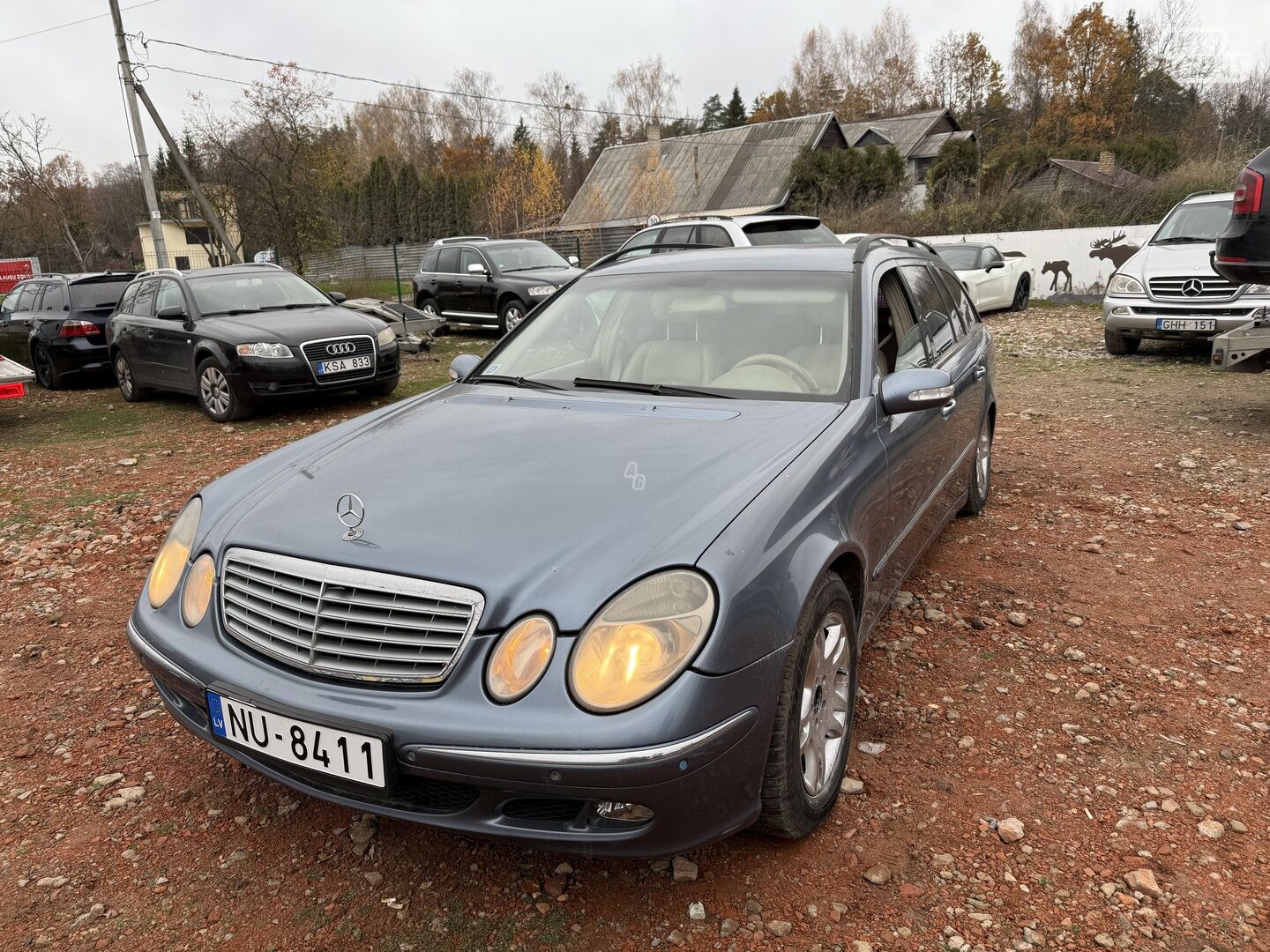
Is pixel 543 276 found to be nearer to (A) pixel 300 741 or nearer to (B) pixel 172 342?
(B) pixel 172 342

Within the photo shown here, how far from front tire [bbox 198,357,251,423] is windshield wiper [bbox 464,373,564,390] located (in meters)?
5.88

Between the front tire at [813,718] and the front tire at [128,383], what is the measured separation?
32.6ft

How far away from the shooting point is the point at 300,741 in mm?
2018

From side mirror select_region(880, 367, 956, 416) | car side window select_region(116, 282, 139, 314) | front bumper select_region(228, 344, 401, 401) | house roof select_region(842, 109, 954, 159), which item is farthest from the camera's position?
house roof select_region(842, 109, 954, 159)

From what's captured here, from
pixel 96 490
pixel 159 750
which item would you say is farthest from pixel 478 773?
pixel 96 490

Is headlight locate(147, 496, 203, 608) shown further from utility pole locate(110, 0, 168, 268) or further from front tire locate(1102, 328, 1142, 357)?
utility pole locate(110, 0, 168, 268)

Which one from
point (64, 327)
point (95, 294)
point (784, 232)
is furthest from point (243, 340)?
point (784, 232)

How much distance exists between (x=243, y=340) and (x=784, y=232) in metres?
7.11

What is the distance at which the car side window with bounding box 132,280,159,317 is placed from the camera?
31.8ft

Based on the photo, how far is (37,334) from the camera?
11.5 metres

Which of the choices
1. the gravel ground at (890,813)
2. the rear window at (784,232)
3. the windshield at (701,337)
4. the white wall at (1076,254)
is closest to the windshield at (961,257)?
the white wall at (1076,254)

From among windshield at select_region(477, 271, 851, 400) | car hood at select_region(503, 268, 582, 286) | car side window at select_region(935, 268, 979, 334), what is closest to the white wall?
car hood at select_region(503, 268, 582, 286)

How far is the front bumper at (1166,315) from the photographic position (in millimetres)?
9422

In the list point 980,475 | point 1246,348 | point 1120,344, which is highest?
point 1246,348
